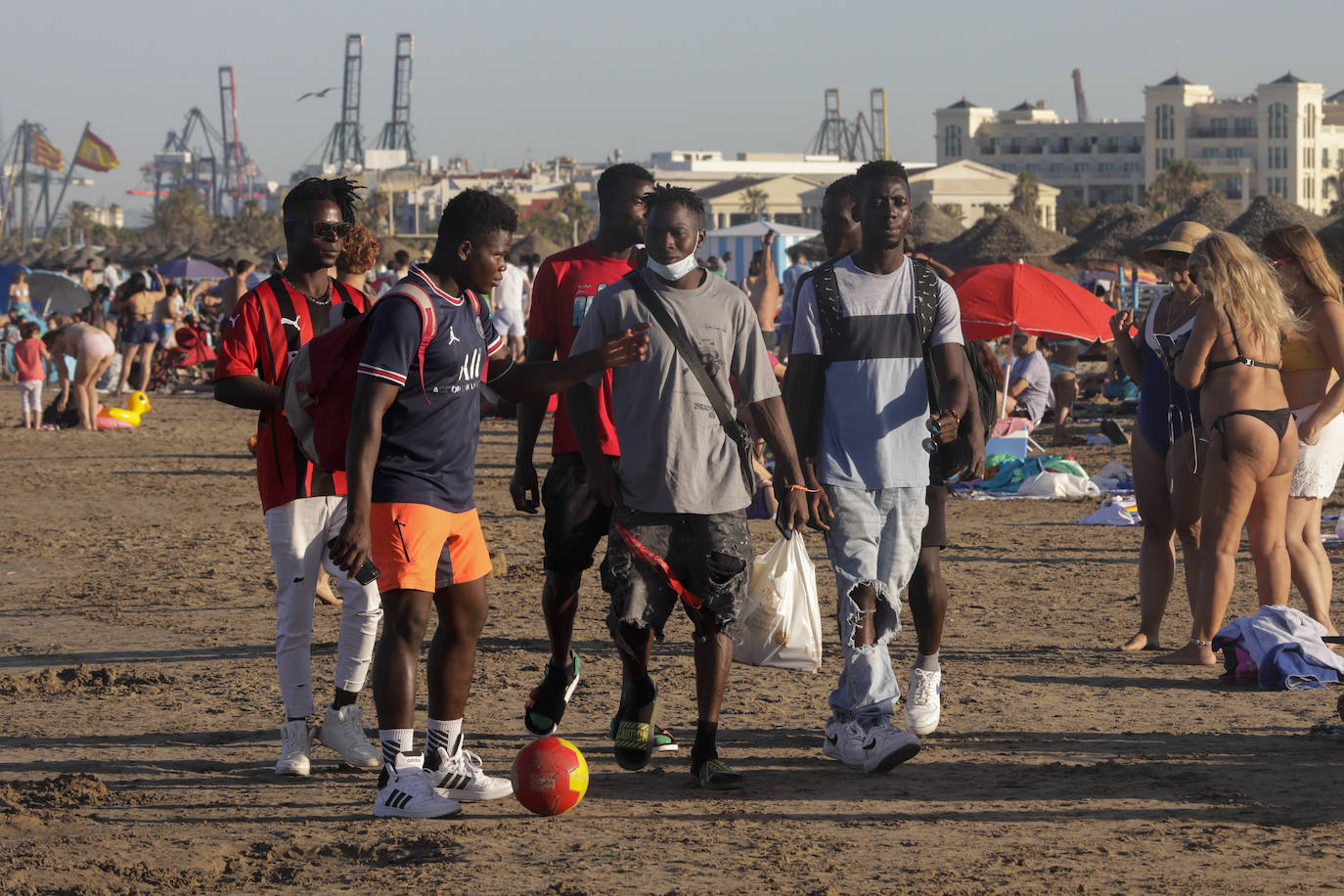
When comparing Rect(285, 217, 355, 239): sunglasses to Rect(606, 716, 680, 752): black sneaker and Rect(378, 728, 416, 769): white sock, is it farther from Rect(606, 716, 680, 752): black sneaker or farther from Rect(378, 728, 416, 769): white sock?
Rect(606, 716, 680, 752): black sneaker

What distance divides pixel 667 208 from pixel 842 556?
4.30 feet

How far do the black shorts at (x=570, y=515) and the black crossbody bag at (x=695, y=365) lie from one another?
2.57ft

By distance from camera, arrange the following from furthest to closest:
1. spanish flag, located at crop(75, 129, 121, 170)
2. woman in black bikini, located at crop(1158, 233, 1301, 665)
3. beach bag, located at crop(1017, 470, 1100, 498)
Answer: spanish flag, located at crop(75, 129, 121, 170) < beach bag, located at crop(1017, 470, 1100, 498) < woman in black bikini, located at crop(1158, 233, 1301, 665)

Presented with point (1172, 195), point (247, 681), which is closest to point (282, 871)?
point (247, 681)

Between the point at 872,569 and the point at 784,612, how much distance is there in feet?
2.48

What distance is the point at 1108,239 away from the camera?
36.5 metres

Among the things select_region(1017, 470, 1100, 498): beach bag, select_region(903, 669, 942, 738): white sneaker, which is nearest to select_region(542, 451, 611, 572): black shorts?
select_region(903, 669, 942, 738): white sneaker

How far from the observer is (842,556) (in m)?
5.48

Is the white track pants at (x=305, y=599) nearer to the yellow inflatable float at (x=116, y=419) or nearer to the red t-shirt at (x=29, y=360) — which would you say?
the red t-shirt at (x=29, y=360)

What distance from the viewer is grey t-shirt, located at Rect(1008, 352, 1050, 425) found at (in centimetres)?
1647

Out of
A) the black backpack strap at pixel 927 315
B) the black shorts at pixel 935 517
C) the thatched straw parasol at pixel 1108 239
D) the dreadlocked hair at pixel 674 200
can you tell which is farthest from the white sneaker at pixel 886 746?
the thatched straw parasol at pixel 1108 239

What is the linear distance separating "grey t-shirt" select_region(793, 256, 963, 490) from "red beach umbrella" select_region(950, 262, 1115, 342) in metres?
9.41

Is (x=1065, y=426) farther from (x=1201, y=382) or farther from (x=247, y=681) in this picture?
(x=247, y=681)

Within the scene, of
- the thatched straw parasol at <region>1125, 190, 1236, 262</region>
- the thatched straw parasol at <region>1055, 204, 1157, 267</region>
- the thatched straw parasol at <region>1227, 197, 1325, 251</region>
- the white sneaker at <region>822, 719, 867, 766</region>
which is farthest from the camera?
the thatched straw parasol at <region>1055, 204, 1157, 267</region>
